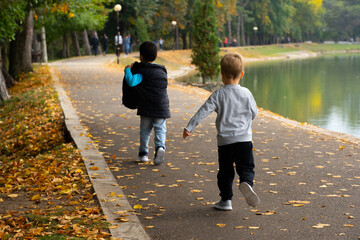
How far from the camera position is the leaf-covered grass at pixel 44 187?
5.00m

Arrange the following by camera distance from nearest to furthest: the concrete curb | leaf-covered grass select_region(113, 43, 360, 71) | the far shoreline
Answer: the concrete curb
the far shoreline
leaf-covered grass select_region(113, 43, 360, 71)

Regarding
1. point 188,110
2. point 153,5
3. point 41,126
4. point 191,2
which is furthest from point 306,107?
point 191,2

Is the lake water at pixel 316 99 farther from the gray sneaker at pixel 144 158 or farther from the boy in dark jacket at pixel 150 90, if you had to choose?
the boy in dark jacket at pixel 150 90

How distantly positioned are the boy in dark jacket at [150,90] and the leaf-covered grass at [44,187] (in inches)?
42.7

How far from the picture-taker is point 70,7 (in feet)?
59.8

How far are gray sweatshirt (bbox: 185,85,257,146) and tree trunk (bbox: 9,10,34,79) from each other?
19.2 meters

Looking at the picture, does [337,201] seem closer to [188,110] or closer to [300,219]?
[300,219]

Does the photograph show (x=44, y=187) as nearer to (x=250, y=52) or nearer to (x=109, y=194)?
(x=109, y=194)

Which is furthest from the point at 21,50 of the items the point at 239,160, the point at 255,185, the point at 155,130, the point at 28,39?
the point at 239,160

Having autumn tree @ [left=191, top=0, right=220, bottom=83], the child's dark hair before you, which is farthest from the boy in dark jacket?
autumn tree @ [left=191, top=0, right=220, bottom=83]

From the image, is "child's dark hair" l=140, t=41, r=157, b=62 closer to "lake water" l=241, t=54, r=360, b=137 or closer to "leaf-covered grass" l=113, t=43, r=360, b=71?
"lake water" l=241, t=54, r=360, b=137

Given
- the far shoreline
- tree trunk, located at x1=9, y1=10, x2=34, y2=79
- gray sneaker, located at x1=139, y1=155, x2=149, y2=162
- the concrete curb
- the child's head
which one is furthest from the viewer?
tree trunk, located at x1=9, y1=10, x2=34, y2=79

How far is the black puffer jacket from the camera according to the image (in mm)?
7215

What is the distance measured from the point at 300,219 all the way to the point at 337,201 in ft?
2.58
